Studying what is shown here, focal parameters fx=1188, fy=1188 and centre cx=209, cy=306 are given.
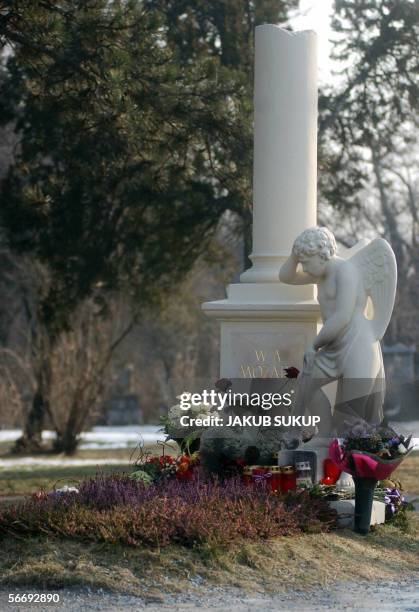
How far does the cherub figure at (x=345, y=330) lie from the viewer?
10492 millimetres

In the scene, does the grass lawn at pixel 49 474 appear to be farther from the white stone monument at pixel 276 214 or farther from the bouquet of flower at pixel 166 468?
the bouquet of flower at pixel 166 468

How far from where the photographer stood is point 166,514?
818cm

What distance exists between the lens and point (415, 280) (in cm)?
2977

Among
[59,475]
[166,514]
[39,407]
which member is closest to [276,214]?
[166,514]

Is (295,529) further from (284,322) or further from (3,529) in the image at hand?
(284,322)

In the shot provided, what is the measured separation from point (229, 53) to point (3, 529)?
1226 centimetres

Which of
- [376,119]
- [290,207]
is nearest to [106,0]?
[290,207]

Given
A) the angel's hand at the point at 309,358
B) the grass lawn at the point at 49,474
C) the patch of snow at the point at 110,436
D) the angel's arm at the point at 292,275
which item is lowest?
the patch of snow at the point at 110,436

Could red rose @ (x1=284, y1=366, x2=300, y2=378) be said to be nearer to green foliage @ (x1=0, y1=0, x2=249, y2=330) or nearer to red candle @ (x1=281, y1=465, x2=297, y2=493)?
red candle @ (x1=281, y1=465, x2=297, y2=493)

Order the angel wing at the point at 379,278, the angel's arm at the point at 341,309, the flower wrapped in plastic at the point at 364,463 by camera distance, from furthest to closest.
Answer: the angel wing at the point at 379,278 < the angel's arm at the point at 341,309 < the flower wrapped in plastic at the point at 364,463

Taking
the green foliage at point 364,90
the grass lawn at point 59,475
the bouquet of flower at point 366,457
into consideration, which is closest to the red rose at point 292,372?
the bouquet of flower at point 366,457

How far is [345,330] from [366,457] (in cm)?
161

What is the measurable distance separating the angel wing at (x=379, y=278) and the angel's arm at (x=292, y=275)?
45cm

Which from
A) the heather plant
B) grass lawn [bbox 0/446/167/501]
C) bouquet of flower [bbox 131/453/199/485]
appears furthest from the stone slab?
grass lawn [bbox 0/446/167/501]
